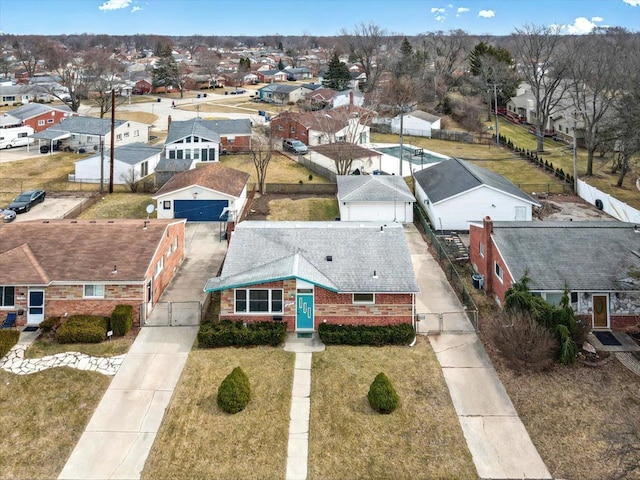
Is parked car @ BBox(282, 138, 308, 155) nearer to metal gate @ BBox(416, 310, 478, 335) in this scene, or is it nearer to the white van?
the white van

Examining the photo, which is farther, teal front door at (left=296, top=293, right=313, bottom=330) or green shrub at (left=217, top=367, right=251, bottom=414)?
teal front door at (left=296, top=293, right=313, bottom=330)

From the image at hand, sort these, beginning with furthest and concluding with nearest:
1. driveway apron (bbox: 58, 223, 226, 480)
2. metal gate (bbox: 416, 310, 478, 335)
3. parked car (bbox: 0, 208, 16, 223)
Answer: parked car (bbox: 0, 208, 16, 223), metal gate (bbox: 416, 310, 478, 335), driveway apron (bbox: 58, 223, 226, 480)

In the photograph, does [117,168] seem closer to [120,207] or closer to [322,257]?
[120,207]

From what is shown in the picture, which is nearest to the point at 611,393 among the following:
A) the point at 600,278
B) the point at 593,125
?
the point at 600,278

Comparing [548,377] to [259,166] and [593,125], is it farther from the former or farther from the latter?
[593,125]

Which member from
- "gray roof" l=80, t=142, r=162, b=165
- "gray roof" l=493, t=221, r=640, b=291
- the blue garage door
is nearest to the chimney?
"gray roof" l=493, t=221, r=640, b=291

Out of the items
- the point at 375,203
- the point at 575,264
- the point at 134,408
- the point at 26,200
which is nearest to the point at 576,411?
the point at 575,264
